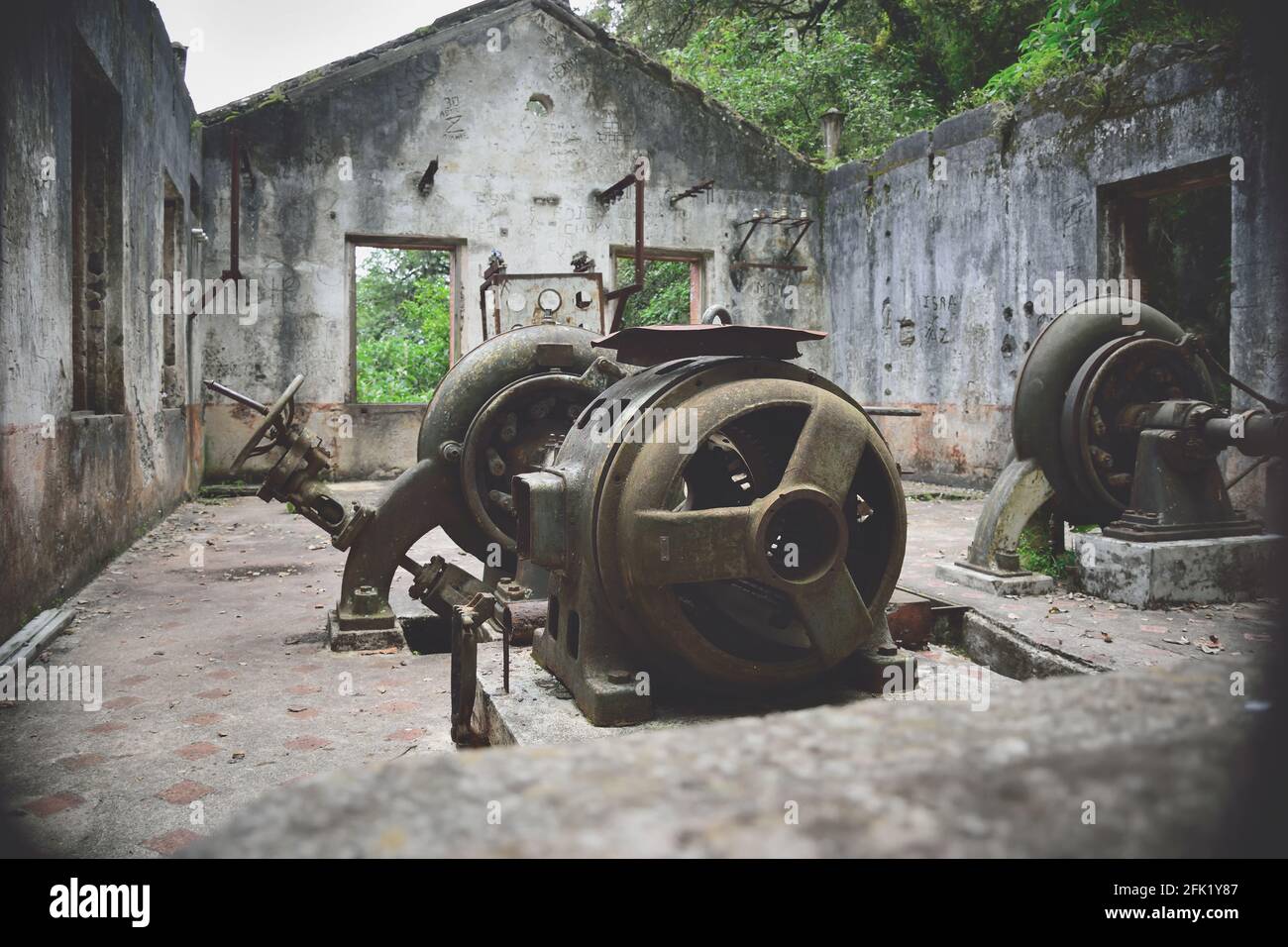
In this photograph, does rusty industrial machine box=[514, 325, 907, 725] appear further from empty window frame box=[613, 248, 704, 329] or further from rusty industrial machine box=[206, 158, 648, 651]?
empty window frame box=[613, 248, 704, 329]

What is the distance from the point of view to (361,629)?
508cm

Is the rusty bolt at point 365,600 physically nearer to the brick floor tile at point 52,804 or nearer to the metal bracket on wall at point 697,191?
the brick floor tile at point 52,804

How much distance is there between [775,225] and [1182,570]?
10.2m

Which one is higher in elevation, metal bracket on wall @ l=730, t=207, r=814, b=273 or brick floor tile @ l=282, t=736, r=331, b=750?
metal bracket on wall @ l=730, t=207, r=814, b=273

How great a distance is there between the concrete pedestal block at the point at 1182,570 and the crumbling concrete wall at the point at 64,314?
5.76 metres

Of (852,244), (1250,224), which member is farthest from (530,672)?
(852,244)

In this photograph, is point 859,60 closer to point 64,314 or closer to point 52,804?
point 64,314

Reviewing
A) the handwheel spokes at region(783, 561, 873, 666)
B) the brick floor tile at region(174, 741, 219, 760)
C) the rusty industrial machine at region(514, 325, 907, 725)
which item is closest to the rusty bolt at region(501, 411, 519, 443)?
the rusty industrial machine at region(514, 325, 907, 725)

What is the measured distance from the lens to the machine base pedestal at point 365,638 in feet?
16.2

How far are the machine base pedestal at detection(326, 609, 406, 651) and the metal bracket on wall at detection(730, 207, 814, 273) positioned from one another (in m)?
10.4

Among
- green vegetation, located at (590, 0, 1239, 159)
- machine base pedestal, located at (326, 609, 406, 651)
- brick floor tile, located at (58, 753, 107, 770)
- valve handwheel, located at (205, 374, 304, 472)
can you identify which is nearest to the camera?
brick floor tile, located at (58, 753, 107, 770)

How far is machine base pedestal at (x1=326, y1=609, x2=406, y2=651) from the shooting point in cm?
494
